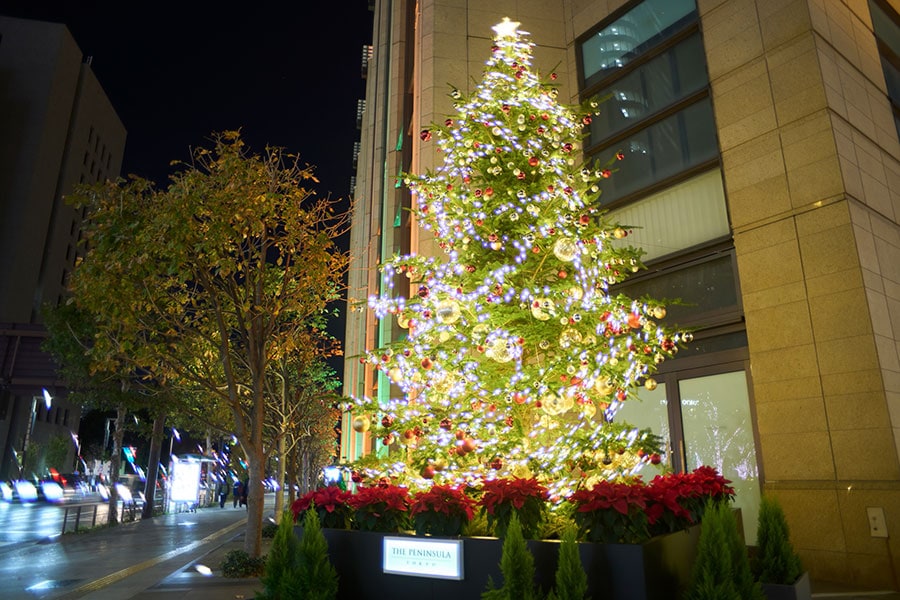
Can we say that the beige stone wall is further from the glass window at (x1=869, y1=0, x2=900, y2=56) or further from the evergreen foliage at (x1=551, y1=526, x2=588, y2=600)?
the evergreen foliage at (x1=551, y1=526, x2=588, y2=600)

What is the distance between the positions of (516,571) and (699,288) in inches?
341

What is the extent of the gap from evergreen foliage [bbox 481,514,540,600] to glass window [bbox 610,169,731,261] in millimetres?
8349

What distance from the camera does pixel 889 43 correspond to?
13.9 m

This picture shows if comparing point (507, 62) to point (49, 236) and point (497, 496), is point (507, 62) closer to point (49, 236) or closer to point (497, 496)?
point (497, 496)

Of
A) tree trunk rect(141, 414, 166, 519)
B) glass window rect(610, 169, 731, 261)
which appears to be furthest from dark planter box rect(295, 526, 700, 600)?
tree trunk rect(141, 414, 166, 519)

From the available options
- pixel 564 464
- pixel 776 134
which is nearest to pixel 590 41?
pixel 776 134

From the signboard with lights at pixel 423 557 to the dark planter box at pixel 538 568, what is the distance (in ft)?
0.20

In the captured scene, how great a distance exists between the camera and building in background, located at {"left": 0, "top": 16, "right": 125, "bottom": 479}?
66.9 m

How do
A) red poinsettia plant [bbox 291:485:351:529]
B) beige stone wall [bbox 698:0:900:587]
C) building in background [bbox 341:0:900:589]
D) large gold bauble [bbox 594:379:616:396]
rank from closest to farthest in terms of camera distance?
red poinsettia plant [bbox 291:485:351:529] < large gold bauble [bbox 594:379:616:396] < beige stone wall [bbox 698:0:900:587] < building in background [bbox 341:0:900:589]

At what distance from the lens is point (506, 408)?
8.55 meters

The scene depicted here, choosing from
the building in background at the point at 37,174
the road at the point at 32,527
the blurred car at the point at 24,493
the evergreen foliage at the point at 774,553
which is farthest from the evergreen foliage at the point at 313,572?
the building in background at the point at 37,174

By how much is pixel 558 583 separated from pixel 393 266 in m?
6.24

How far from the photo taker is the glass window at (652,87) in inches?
529

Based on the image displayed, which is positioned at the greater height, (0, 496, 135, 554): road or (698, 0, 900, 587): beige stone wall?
(698, 0, 900, 587): beige stone wall
